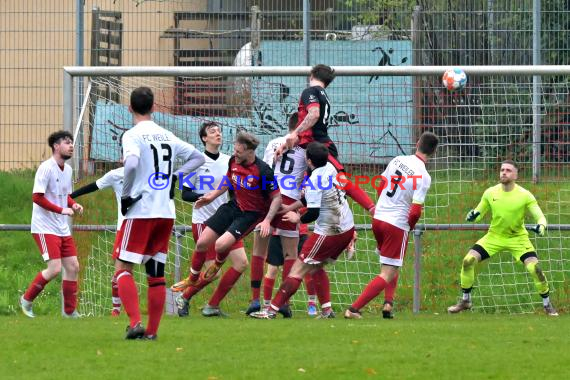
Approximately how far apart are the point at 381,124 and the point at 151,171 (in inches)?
237

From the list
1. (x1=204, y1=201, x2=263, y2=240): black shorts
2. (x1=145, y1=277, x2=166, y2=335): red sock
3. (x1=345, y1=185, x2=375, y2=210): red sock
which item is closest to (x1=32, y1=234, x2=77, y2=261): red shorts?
(x1=204, y1=201, x2=263, y2=240): black shorts

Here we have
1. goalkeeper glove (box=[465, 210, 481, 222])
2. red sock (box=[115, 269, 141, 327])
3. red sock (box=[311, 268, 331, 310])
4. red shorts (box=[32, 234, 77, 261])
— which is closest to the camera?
red sock (box=[115, 269, 141, 327])

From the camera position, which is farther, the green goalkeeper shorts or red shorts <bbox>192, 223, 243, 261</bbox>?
the green goalkeeper shorts

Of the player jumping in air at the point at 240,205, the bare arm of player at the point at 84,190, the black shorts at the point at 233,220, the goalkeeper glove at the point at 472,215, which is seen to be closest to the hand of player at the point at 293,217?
the player jumping in air at the point at 240,205

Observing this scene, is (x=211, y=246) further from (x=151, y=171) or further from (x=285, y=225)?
(x=151, y=171)

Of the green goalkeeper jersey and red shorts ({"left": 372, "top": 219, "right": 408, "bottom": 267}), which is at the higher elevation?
the green goalkeeper jersey

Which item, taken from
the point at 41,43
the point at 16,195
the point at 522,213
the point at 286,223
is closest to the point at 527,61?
the point at 522,213

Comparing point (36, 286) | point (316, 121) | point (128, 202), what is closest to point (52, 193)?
point (36, 286)

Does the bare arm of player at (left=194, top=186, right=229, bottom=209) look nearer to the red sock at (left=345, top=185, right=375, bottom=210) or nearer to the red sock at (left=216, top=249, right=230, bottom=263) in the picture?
the red sock at (left=216, top=249, right=230, bottom=263)

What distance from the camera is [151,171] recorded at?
32.1ft

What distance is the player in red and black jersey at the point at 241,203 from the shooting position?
497 inches

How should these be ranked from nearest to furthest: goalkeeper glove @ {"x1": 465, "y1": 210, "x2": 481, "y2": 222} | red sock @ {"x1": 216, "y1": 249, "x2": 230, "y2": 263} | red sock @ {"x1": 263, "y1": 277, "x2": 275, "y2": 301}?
red sock @ {"x1": 216, "y1": 249, "x2": 230, "y2": 263} < red sock @ {"x1": 263, "y1": 277, "x2": 275, "y2": 301} < goalkeeper glove @ {"x1": 465, "y1": 210, "x2": 481, "y2": 222}

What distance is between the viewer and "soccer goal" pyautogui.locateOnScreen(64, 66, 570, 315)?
15312 mm

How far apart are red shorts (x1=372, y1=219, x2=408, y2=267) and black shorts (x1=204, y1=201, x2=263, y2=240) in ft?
4.28
